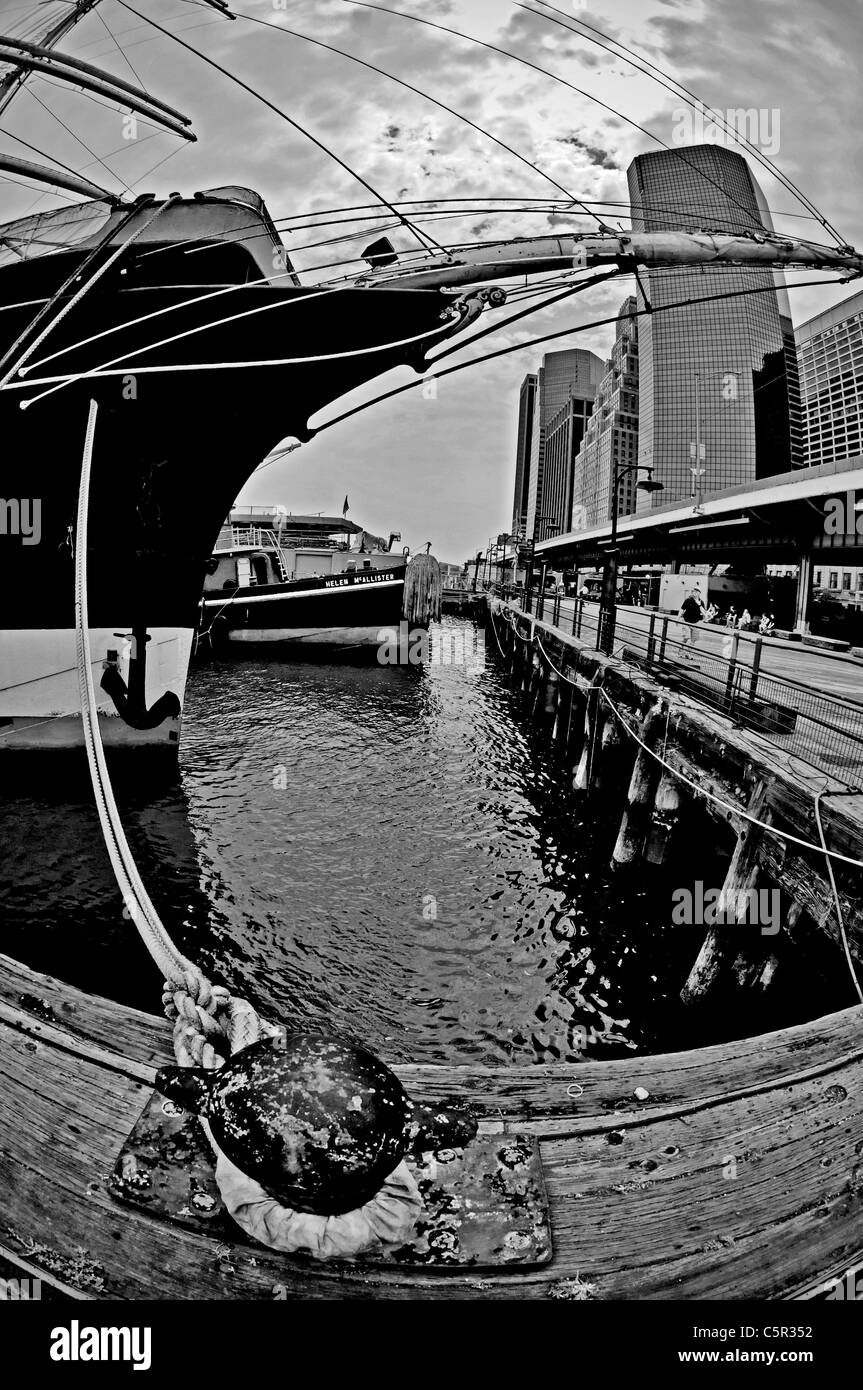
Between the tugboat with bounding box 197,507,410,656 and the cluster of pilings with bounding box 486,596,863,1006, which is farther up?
the tugboat with bounding box 197,507,410,656

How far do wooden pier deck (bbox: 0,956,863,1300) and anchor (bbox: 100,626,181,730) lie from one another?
935 centimetres

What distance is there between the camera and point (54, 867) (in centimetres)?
890

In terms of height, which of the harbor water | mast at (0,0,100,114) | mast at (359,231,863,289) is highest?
mast at (0,0,100,114)

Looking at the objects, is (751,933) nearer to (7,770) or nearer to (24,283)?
(7,770)

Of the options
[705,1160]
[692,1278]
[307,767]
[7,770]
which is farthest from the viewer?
[307,767]

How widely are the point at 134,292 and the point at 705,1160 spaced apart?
11.4 meters

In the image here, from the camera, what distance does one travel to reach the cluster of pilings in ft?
17.2

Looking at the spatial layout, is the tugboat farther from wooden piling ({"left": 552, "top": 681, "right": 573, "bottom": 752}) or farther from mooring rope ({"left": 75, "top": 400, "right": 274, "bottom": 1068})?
mooring rope ({"left": 75, "top": 400, "right": 274, "bottom": 1068})

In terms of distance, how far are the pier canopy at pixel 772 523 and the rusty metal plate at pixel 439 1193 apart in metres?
24.0
